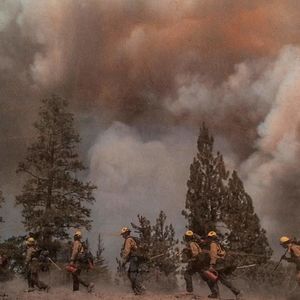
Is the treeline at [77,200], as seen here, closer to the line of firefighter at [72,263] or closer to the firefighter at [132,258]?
the line of firefighter at [72,263]

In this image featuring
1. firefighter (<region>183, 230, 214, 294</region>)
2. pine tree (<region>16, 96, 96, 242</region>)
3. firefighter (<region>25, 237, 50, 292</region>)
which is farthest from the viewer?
pine tree (<region>16, 96, 96, 242</region>)

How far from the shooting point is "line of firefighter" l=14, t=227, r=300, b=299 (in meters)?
11.2

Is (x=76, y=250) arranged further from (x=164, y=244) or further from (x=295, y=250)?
(x=164, y=244)

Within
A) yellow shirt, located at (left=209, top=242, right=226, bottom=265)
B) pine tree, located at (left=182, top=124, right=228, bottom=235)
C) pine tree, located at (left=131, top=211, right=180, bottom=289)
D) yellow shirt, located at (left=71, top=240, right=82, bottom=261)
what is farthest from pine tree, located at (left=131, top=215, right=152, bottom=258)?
yellow shirt, located at (left=209, top=242, right=226, bottom=265)

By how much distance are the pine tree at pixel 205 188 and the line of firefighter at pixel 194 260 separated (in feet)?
19.5

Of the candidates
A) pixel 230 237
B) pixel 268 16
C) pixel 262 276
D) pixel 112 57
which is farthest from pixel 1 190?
pixel 268 16

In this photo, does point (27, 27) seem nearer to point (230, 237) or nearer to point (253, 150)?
point (253, 150)

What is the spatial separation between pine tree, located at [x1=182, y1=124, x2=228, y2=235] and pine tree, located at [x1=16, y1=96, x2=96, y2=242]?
138 inches

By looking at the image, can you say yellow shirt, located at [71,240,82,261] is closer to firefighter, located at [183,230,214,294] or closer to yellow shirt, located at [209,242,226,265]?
firefighter, located at [183,230,214,294]

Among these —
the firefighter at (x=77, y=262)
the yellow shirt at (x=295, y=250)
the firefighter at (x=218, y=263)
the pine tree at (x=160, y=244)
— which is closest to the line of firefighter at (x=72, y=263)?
the firefighter at (x=77, y=262)

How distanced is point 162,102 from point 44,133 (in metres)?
4.33

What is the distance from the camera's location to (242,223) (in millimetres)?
18234

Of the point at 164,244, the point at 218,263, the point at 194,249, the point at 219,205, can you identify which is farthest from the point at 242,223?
the point at 218,263

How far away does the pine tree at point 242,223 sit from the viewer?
59.1ft
